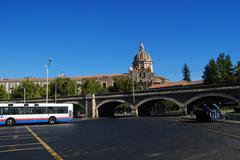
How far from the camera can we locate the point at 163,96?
Answer: 57500 millimetres

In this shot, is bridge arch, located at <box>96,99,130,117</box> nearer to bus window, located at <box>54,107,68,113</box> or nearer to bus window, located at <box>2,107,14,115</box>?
bus window, located at <box>54,107,68,113</box>

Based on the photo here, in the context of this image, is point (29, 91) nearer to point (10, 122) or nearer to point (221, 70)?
point (221, 70)

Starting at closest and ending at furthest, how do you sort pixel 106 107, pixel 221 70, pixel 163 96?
pixel 163 96
pixel 221 70
pixel 106 107

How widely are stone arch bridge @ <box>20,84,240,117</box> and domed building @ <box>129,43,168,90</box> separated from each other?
58.4 metres

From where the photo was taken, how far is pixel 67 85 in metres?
103

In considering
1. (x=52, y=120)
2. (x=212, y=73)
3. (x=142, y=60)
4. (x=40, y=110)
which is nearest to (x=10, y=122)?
(x=40, y=110)

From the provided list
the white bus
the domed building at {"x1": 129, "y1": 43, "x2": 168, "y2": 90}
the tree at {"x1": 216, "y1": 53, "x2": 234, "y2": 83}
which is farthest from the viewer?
the domed building at {"x1": 129, "y1": 43, "x2": 168, "y2": 90}

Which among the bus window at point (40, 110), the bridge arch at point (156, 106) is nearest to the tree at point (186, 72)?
the bridge arch at point (156, 106)

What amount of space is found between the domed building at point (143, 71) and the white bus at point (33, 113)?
91749 millimetres

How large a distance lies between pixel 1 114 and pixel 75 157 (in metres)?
23.7

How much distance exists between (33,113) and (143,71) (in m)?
105

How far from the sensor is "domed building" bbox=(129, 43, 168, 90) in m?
134

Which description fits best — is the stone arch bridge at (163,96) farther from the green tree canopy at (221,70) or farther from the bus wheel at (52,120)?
the bus wheel at (52,120)

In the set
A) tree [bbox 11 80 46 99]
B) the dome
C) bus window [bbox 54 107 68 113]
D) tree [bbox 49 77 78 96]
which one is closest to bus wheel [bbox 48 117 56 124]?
bus window [bbox 54 107 68 113]
